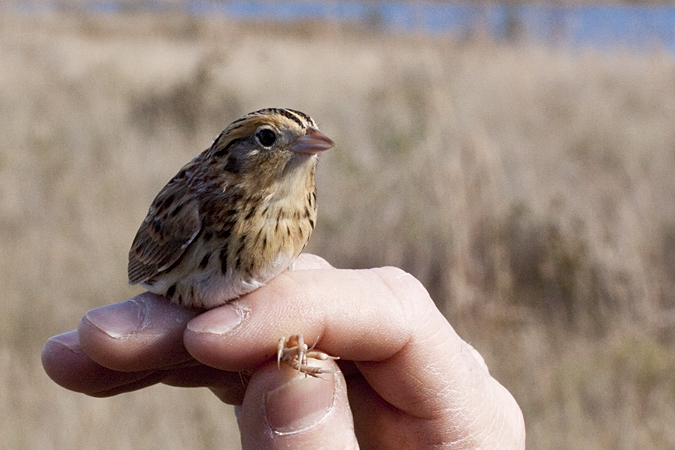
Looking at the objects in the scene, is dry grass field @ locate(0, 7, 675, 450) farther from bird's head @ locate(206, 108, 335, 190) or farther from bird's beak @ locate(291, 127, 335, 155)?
bird's beak @ locate(291, 127, 335, 155)

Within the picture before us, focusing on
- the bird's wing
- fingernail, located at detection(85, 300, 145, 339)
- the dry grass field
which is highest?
→ the bird's wing

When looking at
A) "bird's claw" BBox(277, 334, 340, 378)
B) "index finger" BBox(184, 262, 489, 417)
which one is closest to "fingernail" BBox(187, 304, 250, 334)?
"index finger" BBox(184, 262, 489, 417)

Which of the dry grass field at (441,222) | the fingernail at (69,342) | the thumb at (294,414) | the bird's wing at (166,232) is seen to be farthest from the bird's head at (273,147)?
the dry grass field at (441,222)

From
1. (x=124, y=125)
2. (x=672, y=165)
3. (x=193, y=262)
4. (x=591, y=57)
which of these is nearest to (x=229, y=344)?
(x=193, y=262)

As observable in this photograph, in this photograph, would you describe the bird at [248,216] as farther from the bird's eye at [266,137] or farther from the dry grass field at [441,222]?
the dry grass field at [441,222]

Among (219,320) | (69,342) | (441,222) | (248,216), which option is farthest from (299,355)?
(441,222)

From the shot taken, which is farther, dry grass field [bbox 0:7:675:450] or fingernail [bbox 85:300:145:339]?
dry grass field [bbox 0:7:675:450]

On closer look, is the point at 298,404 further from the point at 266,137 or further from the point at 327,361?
the point at 266,137
